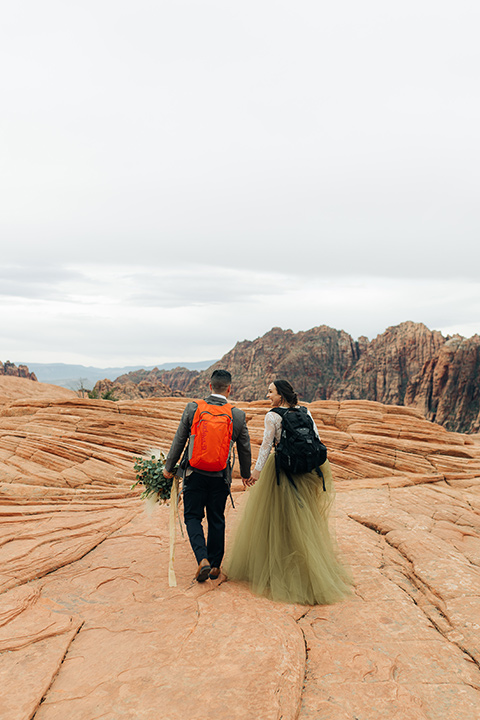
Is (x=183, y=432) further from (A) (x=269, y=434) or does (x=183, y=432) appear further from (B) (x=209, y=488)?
(A) (x=269, y=434)

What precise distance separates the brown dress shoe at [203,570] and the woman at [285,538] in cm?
43

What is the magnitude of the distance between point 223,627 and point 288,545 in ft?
4.51

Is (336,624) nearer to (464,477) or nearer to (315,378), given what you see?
(464,477)

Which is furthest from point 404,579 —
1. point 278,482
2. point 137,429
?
point 137,429

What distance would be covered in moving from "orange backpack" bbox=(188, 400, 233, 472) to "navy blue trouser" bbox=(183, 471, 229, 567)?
215 millimetres

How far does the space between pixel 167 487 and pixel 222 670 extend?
103 inches

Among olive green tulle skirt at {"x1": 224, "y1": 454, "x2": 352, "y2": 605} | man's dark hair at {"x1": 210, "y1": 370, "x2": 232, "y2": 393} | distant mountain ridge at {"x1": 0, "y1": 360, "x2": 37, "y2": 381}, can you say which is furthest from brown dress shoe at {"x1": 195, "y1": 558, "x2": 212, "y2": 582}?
distant mountain ridge at {"x1": 0, "y1": 360, "x2": 37, "y2": 381}

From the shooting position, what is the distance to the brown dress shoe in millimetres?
4809

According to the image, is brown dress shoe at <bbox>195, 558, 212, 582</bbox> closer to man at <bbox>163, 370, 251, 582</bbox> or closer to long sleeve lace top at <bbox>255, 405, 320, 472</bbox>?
man at <bbox>163, 370, 251, 582</bbox>

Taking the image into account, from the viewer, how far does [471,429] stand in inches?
2916

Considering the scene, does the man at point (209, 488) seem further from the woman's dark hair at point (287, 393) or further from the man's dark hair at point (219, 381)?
the woman's dark hair at point (287, 393)

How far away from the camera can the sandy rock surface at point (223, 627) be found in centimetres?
298

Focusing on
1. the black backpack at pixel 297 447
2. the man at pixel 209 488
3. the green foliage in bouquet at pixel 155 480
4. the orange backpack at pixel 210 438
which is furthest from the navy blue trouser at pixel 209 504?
the black backpack at pixel 297 447

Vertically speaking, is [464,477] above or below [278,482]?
below
